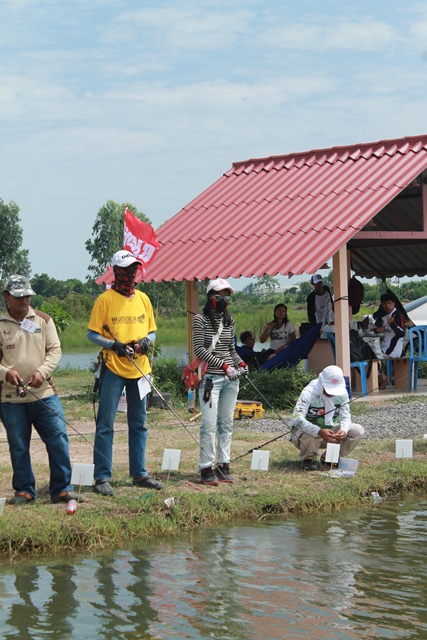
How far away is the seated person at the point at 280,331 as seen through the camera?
46.5 ft

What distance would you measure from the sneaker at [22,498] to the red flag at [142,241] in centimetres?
687

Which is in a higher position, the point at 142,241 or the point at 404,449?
the point at 142,241

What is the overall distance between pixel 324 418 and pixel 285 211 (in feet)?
19.4

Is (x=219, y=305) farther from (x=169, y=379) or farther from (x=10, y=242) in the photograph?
(x=10, y=242)

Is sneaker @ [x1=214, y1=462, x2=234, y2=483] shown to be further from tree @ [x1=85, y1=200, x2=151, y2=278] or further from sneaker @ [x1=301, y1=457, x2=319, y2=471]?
tree @ [x1=85, y1=200, x2=151, y2=278]

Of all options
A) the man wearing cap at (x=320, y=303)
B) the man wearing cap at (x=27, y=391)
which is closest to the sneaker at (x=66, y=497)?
the man wearing cap at (x=27, y=391)

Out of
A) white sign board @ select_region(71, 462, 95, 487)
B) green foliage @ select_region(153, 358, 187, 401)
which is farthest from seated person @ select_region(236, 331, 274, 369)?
white sign board @ select_region(71, 462, 95, 487)

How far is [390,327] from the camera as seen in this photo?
14.6 meters

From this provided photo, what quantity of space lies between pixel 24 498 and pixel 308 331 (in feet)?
23.6

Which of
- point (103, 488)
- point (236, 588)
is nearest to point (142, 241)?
point (103, 488)

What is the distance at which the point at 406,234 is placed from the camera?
538 inches

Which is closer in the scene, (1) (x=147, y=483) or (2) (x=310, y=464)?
(1) (x=147, y=483)

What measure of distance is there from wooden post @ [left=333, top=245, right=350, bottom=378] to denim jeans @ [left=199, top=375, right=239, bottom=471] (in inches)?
188

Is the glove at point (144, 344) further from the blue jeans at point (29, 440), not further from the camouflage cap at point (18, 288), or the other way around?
the camouflage cap at point (18, 288)
